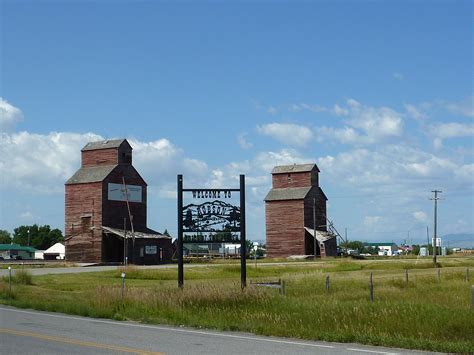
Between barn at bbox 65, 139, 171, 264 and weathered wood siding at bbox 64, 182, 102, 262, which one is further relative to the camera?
barn at bbox 65, 139, 171, 264

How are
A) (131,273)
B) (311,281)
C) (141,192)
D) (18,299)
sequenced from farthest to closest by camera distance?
(141,192) → (131,273) → (311,281) → (18,299)

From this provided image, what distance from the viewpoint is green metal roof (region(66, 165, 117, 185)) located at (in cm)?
7912

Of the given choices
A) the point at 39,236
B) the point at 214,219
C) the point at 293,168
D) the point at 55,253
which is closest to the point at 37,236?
the point at 39,236

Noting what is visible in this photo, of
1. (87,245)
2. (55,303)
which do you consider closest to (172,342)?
(55,303)

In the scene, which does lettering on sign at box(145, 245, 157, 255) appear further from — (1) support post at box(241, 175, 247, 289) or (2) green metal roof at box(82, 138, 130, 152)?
(1) support post at box(241, 175, 247, 289)

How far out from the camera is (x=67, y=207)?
3209 inches

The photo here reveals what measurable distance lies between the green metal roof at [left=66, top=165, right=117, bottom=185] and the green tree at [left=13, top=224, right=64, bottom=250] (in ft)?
274

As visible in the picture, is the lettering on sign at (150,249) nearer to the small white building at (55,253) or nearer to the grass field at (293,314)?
the small white building at (55,253)

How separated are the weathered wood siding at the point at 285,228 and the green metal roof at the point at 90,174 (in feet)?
91.6

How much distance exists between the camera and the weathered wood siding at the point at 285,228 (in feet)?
312

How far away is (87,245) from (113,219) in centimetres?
419

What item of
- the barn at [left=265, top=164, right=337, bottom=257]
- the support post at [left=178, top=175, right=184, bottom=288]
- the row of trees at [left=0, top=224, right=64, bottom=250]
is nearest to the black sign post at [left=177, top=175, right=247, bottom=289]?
the support post at [left=178, top=175, right=184, bottom=288]

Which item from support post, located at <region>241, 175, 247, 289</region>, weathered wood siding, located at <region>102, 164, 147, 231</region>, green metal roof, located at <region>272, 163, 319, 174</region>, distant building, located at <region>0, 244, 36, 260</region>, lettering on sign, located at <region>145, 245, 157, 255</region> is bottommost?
distant building, located at <region>0, 244, 36, 260</region>

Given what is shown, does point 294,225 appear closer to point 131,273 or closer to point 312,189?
point 312,189
